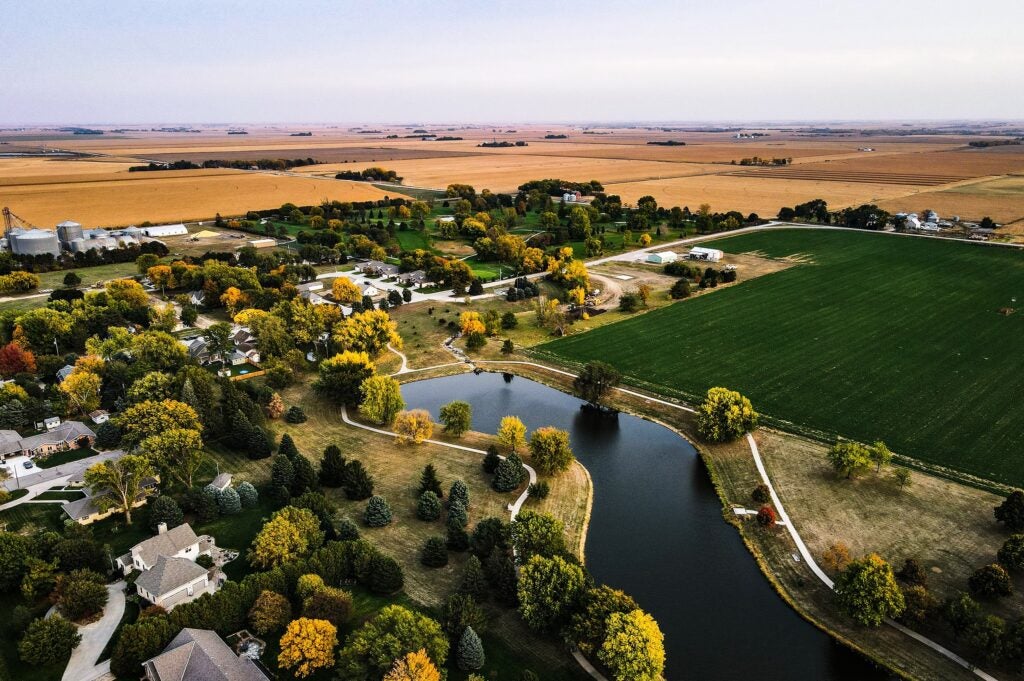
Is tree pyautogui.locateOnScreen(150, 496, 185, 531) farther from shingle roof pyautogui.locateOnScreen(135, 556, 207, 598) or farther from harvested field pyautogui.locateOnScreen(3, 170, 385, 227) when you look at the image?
harvested field pyautogui.locateOnScreen(3, 170, 385, 227)

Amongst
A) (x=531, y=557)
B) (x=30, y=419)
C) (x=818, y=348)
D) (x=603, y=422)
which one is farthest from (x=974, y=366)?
(x=30, y=419)

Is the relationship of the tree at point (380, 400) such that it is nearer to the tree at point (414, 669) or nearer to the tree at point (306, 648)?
the tree at point (306, 648)

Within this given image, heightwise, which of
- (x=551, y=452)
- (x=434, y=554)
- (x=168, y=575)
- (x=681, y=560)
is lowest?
(x=681, y=560)

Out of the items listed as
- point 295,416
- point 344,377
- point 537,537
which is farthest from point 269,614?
point 344,377

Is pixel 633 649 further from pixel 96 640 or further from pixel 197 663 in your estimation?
pixel 96 640

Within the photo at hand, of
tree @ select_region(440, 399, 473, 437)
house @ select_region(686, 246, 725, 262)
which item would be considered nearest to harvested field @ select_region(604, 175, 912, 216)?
house @ select_region(686, 246, 725, 262)

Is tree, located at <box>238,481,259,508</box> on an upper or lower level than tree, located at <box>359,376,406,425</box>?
lower

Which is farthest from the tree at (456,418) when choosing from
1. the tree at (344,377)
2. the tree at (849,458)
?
the tree at (849,458)
